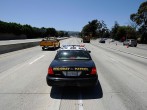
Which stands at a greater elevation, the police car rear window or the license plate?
the police car rear window

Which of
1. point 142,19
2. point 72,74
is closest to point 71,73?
point 72,74

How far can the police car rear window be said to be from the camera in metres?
8.65

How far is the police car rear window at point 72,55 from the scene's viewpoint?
865 centimetres

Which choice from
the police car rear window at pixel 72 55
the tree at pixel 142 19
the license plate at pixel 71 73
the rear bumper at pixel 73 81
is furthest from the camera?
the tree at pixel 142 19

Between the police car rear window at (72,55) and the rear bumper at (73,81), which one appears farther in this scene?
the police car rear window at (72,55)

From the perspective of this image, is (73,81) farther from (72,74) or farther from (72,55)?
(72,55)

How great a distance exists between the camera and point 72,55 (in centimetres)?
880

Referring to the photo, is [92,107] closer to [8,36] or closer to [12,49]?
[12,49]

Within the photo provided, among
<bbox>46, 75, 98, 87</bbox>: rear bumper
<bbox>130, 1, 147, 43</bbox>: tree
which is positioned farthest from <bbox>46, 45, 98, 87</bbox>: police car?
<bbox>130, 1, 147, 43</bbox>: tree

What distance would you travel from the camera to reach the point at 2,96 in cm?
729

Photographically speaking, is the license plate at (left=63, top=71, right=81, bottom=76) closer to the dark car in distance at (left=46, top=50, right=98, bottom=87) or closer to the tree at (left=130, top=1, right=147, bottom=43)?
the dark car in distance at (left=46, top=50, right=98, bottom=87)

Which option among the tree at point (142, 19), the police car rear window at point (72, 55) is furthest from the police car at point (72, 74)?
the tree at point (142, 19)

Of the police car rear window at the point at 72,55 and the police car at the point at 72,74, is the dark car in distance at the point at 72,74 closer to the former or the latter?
the police car at the point at 72,74

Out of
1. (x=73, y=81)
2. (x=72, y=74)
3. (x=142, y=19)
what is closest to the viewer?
(x=73, y=81)
